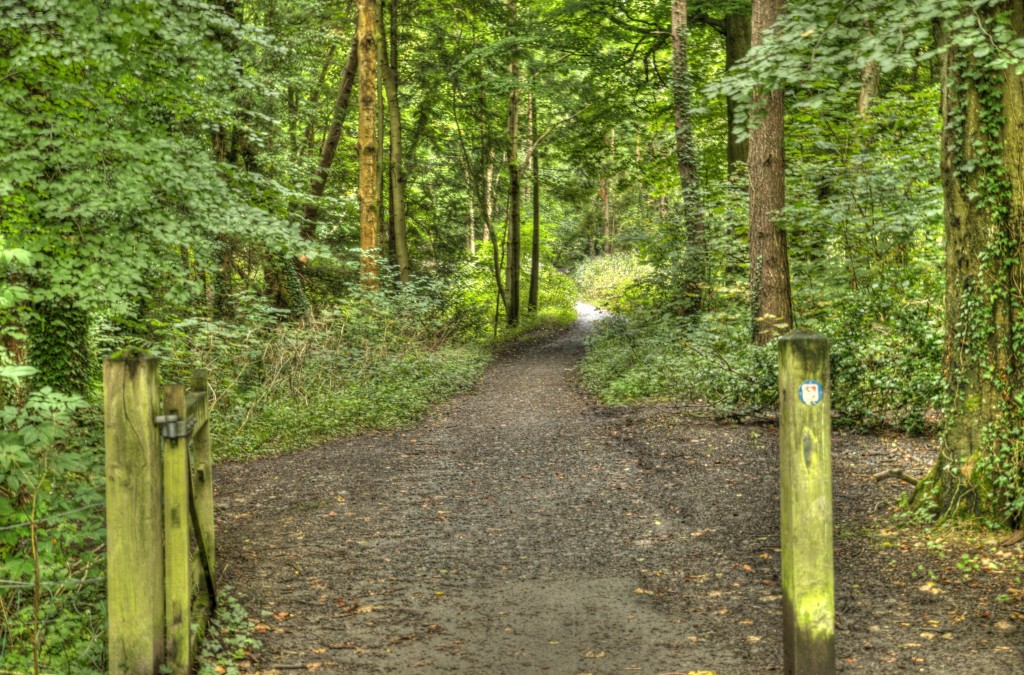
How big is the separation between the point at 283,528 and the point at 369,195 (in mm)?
12494

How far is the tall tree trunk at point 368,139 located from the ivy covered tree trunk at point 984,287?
1283cm

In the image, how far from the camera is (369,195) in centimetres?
1830

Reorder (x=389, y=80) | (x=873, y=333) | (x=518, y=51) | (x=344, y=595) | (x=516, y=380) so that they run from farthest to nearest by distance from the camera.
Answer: (x=518, y=51), (x=389, y=80), (x=516, y=380), (x=873, y=333), (x=344, y=595)

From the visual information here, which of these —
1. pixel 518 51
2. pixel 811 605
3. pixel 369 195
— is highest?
pixel 518 51

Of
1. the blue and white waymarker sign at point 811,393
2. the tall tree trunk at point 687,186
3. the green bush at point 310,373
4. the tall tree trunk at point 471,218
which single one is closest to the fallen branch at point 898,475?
the blue and white waymarker sign at point 811,393

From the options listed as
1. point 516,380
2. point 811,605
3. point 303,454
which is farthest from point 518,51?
point 811,605

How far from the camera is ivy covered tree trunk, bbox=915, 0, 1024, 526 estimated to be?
5312 mm

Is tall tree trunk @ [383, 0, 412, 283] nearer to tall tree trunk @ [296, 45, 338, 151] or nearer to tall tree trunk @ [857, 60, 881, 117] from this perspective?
tall tree trunk @ [296, 45, 338, 151]

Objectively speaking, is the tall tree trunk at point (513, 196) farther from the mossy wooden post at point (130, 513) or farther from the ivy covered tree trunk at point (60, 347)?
the mossy wooden post at point (130, 513)

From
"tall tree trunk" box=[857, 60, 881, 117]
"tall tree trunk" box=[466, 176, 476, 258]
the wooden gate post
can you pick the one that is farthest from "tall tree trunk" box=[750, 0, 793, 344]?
"tall tree trunk" box=[466, 176, 476, 258]

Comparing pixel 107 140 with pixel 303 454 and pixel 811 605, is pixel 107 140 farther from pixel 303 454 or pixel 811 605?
pixel 811 605

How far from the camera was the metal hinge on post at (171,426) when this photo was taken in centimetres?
371

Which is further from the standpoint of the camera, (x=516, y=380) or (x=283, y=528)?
(x=516, y=380)

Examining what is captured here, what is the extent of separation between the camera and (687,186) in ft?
56.8
